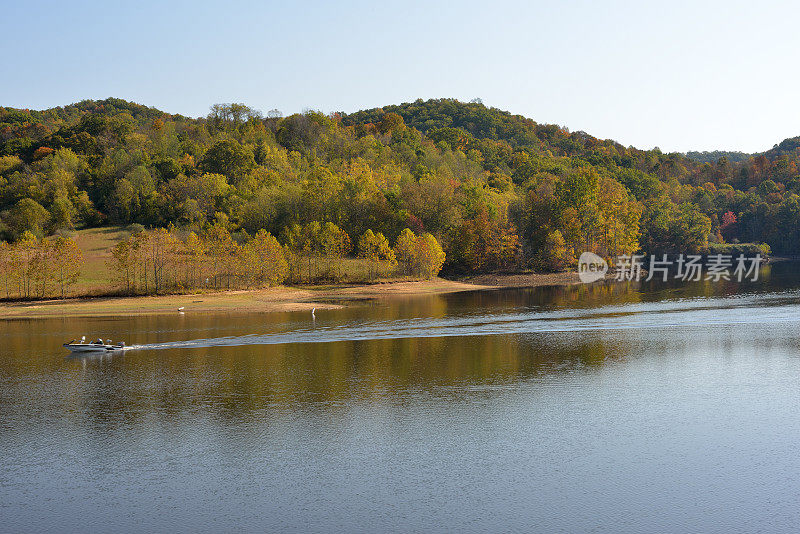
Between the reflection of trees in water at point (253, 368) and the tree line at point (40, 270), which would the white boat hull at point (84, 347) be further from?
the tree line at point (40, 270)

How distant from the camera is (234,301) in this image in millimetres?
81125

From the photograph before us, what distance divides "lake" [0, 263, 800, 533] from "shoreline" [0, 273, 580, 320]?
19.8m

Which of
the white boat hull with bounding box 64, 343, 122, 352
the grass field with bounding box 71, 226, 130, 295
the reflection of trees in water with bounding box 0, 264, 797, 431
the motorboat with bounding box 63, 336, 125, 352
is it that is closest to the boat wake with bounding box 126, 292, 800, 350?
the motorboat with bounding box 63, 336, 125, 352

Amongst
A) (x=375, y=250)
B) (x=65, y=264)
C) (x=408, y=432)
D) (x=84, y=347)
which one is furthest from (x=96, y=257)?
(x=408, y=432)

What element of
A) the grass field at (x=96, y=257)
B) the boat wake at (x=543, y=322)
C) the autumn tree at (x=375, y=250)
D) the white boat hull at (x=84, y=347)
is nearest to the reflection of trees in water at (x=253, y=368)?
the white boat hull at (x=84, y=347)

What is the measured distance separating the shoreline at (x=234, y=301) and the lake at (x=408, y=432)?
19775mm

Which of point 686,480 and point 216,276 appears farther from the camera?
point 216,276

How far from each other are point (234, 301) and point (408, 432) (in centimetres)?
5597

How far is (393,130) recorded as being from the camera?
630 feet

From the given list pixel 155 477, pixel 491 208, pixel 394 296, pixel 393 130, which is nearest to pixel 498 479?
pixel 155 477

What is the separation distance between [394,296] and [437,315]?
957 inches

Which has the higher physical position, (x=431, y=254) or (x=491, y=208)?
(x=491, y=208)

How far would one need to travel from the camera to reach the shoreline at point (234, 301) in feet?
247

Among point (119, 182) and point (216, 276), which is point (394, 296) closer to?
point (216, 276)
